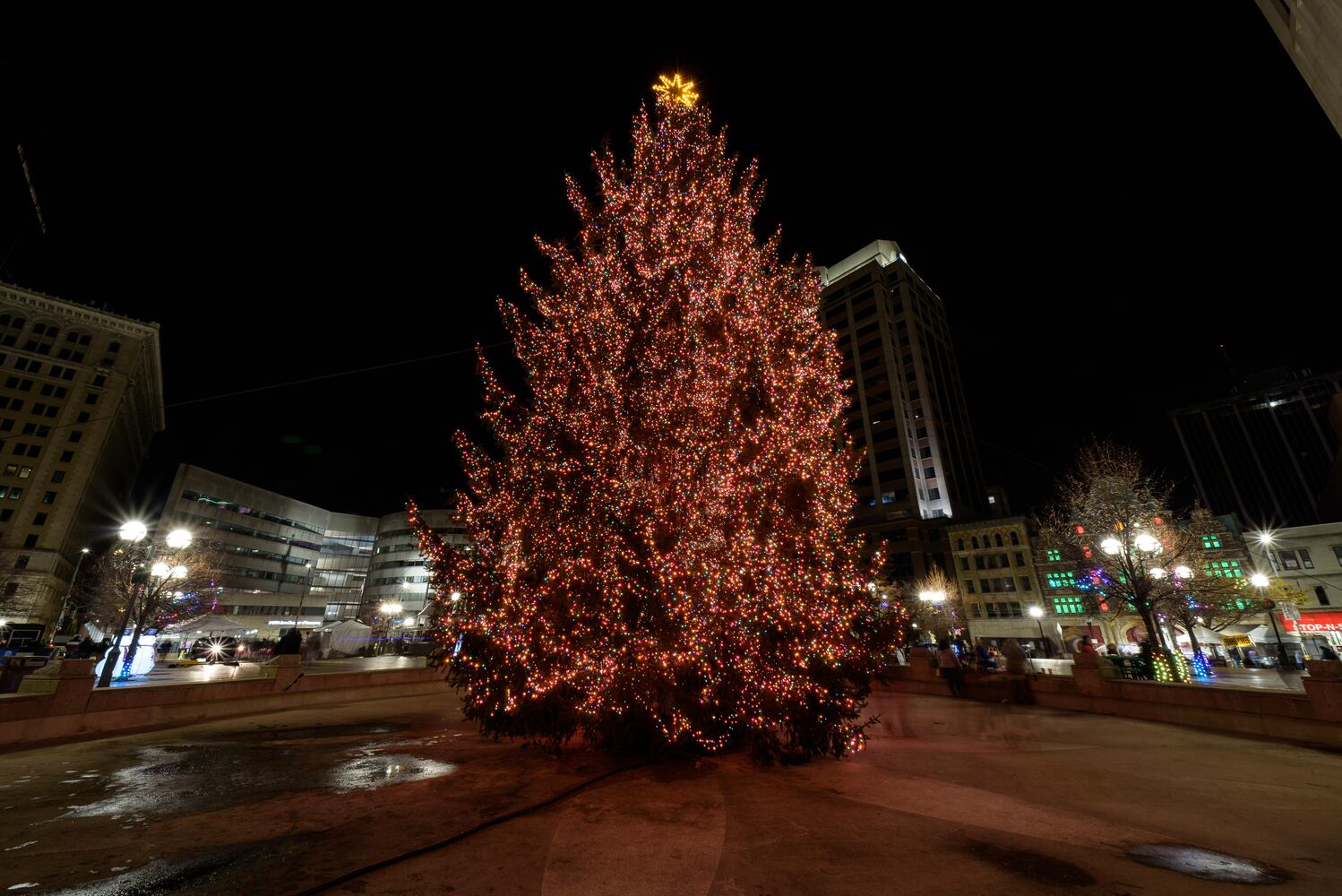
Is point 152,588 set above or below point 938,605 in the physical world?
above

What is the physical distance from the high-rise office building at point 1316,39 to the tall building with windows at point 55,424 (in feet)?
272

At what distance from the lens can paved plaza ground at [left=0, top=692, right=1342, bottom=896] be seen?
155 inches

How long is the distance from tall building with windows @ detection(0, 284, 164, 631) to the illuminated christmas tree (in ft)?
236

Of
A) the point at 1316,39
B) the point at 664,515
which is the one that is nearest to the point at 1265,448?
the point at 1316,39

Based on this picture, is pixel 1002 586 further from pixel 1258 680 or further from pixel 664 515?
pixel 664 515

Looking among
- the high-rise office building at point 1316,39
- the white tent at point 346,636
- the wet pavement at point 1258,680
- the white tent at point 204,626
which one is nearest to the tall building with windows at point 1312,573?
the wet pavement at point 1258,680

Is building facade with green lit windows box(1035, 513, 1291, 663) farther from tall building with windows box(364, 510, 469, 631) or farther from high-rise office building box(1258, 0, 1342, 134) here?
tall building with windows box(364, 510, 469, 631)

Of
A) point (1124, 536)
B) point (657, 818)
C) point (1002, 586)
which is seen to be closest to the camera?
point (657, 818)

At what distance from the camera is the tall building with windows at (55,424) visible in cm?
5656

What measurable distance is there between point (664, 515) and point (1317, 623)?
2086 inches

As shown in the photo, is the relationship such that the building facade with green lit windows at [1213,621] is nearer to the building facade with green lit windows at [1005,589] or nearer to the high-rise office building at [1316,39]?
the building facade with green lit windows at [1005,589]

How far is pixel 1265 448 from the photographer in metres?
81.9

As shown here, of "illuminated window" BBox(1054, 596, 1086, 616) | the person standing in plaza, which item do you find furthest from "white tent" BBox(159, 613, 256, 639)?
"illuminated window" BBox(1054, 596, 1086, 616)

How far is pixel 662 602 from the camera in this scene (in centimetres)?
786
